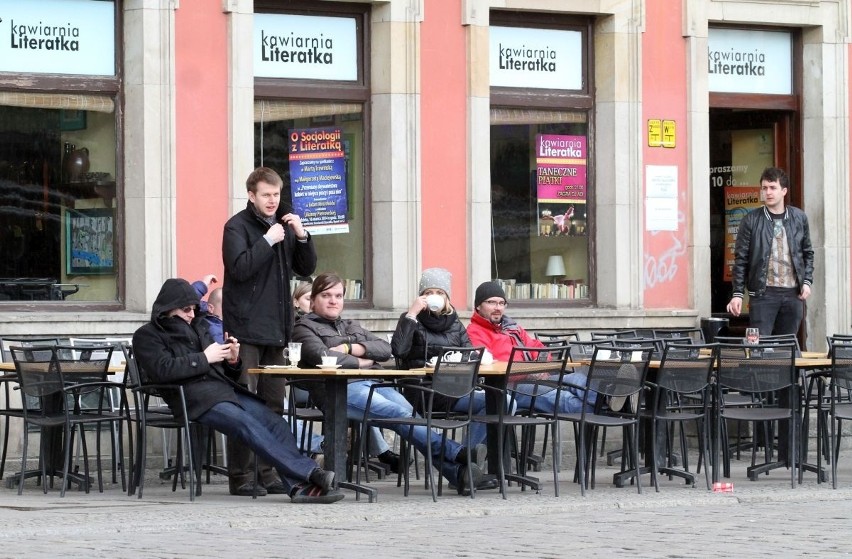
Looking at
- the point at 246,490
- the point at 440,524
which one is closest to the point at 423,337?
the point at 246,490

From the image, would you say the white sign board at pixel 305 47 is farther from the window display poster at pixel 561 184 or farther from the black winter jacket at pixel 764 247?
the black winter jacket at pixel 764 247

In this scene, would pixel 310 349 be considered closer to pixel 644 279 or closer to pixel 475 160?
pixel 475 160

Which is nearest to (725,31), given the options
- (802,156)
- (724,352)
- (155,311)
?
(802,156)

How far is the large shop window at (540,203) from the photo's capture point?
50.3ft

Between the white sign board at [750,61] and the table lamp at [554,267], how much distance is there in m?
2.13

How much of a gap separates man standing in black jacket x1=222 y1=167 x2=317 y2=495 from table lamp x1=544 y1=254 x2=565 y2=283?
461cm

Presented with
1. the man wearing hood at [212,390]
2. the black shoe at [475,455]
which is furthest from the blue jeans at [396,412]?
the man wearing hood at [212,390]

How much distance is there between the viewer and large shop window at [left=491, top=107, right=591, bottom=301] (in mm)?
15320

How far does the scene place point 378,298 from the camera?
579 inches

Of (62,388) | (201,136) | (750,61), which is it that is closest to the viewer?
(62,388)

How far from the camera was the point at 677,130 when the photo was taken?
15727 millimetres

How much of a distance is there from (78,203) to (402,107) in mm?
2717

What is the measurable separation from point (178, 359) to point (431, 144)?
183 inches

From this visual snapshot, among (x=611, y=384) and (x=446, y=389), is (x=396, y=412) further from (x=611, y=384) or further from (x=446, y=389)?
(x=611, y=384)
